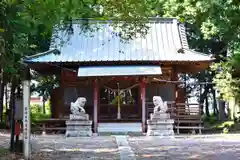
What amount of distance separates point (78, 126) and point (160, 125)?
314 cm

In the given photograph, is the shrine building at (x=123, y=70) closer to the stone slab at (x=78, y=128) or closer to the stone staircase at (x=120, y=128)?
the stone staircase at (x=120, y=128)

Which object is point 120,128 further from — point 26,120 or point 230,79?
point 26,120

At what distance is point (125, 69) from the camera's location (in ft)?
60.3

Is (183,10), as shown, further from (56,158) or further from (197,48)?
(56,158)

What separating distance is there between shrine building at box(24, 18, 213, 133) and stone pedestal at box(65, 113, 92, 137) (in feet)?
3.69

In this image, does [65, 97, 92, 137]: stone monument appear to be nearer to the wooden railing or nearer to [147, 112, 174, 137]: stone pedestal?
[147, 112, 174, 137]: stone pedestal

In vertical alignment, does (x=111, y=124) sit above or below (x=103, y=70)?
Answer: below

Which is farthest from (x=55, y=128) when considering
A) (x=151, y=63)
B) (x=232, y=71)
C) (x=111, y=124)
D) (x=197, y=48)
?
(x=197, y=48)

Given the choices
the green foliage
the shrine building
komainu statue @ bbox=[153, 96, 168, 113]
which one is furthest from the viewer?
the green foliage

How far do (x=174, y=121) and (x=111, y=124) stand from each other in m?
2.66

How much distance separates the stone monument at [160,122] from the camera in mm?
17016

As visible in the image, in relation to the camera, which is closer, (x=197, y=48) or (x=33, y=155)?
(x=33, y=155)

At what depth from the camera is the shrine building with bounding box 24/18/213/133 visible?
18359 millimetres

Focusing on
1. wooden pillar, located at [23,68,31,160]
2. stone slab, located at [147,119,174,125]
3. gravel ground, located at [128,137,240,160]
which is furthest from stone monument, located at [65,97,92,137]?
wooden pillar, located at [23,68,31,160]
